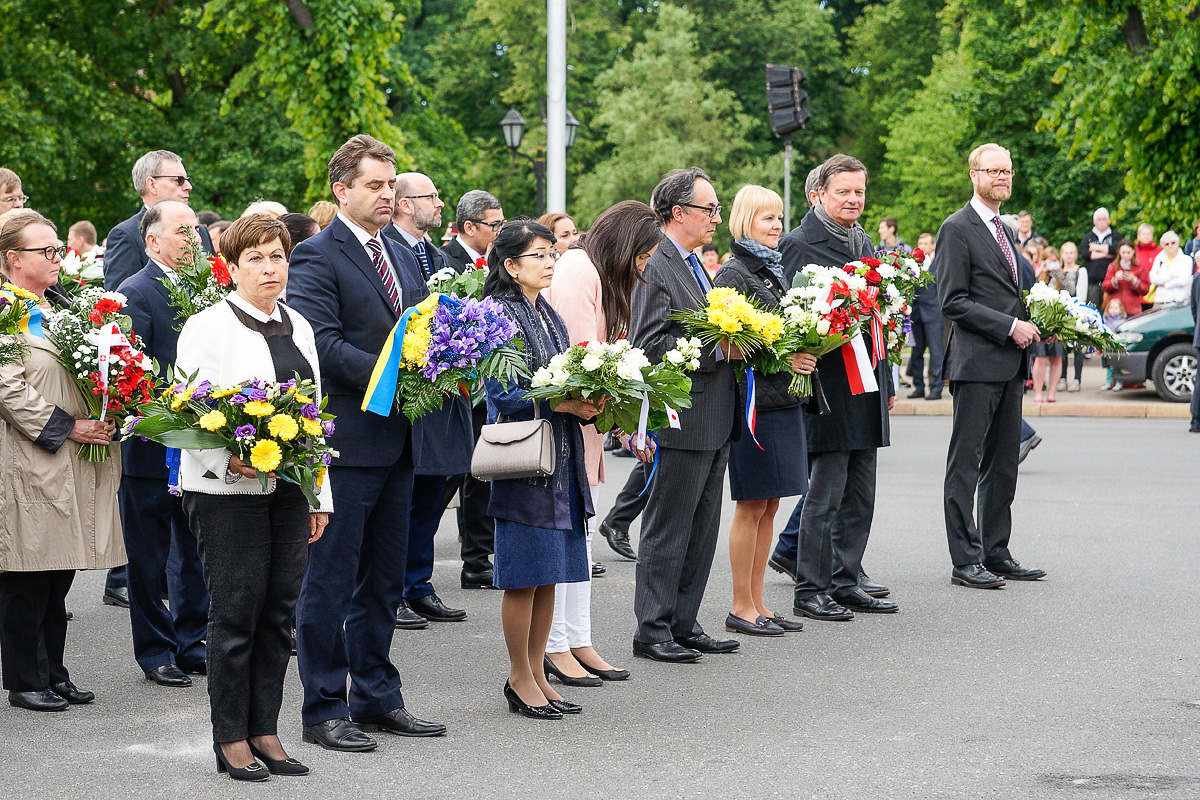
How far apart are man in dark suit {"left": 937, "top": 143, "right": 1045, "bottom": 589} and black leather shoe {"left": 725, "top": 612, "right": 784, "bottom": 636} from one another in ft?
5.36

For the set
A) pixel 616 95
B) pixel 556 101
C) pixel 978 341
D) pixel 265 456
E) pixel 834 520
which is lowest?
pixel 834 520

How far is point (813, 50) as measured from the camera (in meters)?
53.2

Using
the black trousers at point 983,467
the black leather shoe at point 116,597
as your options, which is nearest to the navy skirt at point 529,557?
the black leather shoe at point 116,597

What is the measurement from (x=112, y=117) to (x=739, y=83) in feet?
96.0

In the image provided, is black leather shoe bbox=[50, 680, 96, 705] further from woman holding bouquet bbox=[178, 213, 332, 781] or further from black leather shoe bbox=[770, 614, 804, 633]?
black leather shoe bbox=[770, 614, 804, 633]

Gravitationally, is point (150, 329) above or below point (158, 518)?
above

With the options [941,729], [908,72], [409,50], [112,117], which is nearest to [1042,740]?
[941,729]

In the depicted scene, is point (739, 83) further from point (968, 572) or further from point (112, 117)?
point (968, 572)

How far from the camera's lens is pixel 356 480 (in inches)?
206

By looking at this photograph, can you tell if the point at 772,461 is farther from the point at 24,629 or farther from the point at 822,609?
the point at 24,629

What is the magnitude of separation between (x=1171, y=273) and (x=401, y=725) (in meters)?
16.4

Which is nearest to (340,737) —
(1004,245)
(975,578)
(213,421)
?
(213,421)

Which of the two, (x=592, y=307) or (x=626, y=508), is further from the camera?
(x=626, y=508)

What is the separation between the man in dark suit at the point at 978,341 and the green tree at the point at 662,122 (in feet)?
133
